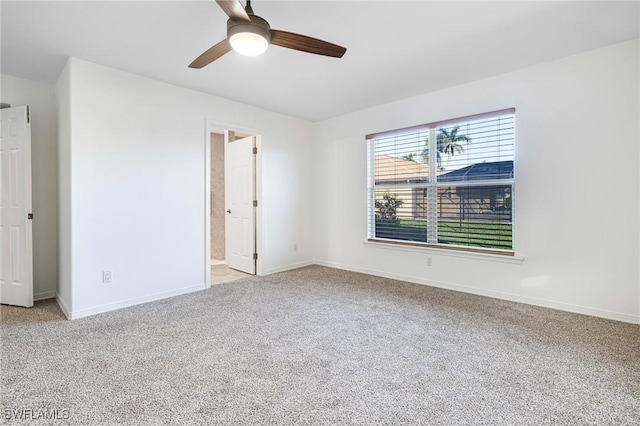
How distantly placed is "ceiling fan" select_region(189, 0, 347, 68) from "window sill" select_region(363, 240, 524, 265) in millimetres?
2679

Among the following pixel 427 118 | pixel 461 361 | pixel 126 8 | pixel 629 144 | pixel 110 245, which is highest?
pixel 126 8

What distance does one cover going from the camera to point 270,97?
4004mm

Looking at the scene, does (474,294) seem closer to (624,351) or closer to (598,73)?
(624,351)

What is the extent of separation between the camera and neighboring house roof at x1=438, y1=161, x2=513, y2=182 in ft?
11.0

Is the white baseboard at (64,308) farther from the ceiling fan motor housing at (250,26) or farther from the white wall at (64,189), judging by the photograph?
the ceiling fan motor housing at (250,26)

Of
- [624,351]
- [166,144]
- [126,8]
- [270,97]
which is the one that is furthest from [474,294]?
[126,8]

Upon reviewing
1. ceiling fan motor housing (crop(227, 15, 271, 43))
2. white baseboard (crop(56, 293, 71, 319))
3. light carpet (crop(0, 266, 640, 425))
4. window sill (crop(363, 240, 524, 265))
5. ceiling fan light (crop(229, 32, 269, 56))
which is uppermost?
ceiling fan motor housing (crop(227, 15, 271, 43))

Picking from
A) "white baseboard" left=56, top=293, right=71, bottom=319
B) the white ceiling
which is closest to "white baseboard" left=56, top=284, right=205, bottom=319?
"white baseboard" left=56, top=293, right=71, bottom=319

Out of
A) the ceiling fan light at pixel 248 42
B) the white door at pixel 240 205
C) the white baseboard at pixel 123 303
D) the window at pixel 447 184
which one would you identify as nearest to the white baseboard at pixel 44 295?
the white baseboard at pixel 123 303

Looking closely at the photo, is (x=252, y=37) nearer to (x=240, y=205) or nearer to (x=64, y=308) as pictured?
(x=64, y=308)

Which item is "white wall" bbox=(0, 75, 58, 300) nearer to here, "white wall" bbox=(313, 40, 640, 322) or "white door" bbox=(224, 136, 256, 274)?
"white door" bbox=(224, 136, 256, 274)

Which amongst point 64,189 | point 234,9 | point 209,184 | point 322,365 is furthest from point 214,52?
point 322,365

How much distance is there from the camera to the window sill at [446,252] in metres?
3.31

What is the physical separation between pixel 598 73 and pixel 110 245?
4932 millimetres
